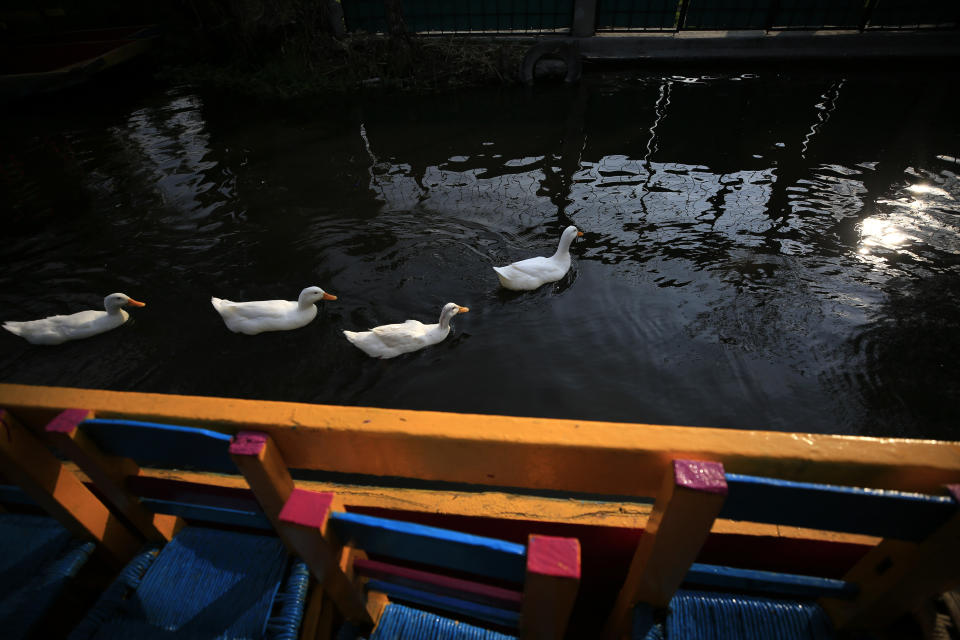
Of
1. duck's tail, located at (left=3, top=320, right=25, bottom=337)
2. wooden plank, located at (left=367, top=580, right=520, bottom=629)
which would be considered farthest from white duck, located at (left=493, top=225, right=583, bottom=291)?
duck's tail, located at (left=3, top=320, right=25, bottom=337)

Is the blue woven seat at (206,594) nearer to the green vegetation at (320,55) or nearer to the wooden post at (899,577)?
the wooden post at (899,577)

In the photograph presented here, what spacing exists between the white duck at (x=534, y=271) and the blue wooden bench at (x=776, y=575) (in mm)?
3465

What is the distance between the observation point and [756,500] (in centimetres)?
123

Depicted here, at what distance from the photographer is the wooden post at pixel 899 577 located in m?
1.21

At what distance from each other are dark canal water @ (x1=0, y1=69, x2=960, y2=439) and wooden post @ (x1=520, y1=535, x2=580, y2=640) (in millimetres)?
2416

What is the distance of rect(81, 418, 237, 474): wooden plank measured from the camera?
136 centimetres

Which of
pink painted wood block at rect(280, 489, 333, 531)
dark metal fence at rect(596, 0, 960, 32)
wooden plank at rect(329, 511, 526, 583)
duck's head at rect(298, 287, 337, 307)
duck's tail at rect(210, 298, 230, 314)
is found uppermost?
dark metal fence at rect(596, 0, 960, 32)

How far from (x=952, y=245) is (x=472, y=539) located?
7.28m

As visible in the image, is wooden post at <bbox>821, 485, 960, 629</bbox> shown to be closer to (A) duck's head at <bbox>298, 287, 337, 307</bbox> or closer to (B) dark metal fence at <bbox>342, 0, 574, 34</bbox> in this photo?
(A) duck's head at <bbox>298, 287, 337, 307</bbox>

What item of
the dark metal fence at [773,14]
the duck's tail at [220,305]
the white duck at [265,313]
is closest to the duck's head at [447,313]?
the white duck at [265,313]

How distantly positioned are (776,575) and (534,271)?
3.61 metres

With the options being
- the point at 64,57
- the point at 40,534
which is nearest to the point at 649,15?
the point at 40,534

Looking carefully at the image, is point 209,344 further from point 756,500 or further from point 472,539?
point 756,500

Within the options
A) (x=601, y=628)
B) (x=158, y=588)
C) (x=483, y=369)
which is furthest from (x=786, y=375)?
(x=158, y=588)
